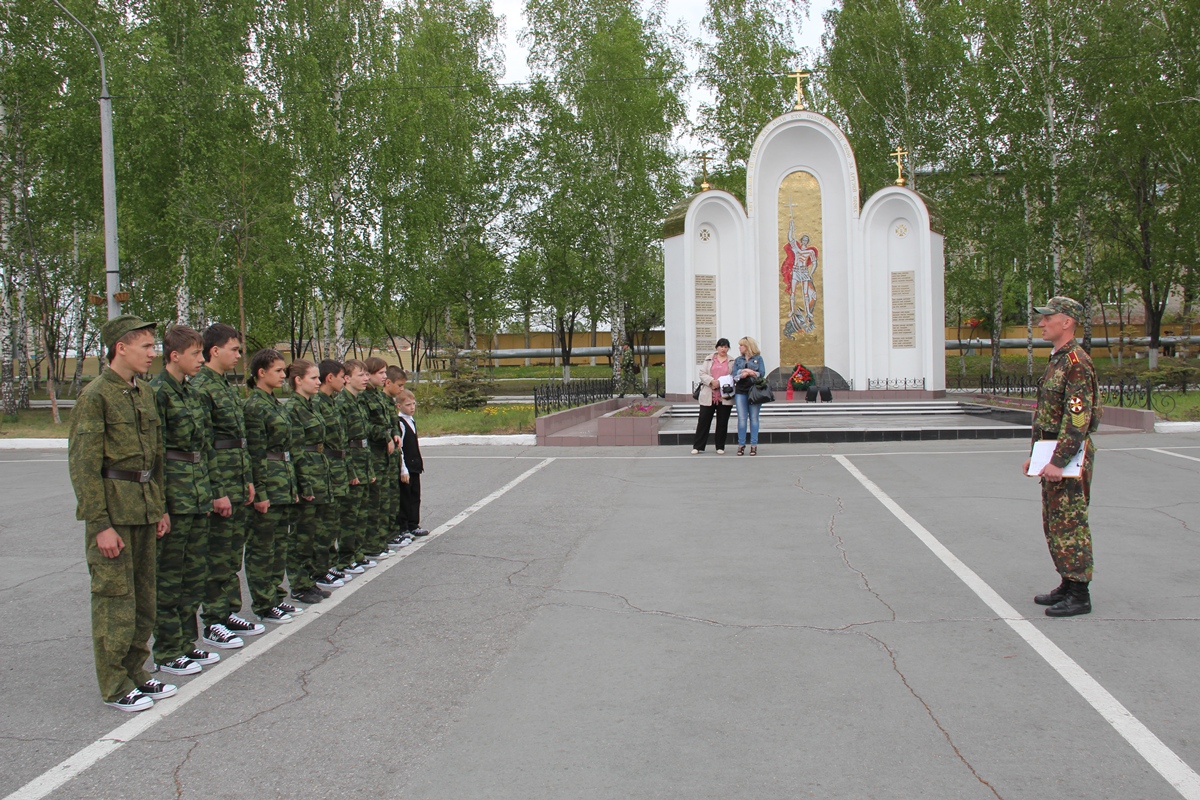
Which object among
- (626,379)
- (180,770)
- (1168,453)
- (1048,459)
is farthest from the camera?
(626,379)

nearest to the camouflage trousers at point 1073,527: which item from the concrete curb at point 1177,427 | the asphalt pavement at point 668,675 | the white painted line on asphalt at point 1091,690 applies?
the asphalt pavement at point 668,675

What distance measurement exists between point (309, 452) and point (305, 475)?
0.17 meters

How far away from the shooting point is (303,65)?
28.0m

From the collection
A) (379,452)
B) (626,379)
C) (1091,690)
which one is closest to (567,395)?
(626,379)

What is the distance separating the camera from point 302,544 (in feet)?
19.6

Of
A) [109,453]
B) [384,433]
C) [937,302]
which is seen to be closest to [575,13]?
[937,302]

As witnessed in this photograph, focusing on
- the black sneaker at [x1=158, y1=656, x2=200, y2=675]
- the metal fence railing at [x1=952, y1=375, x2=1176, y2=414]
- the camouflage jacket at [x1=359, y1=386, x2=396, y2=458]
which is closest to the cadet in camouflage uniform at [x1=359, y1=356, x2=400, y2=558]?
the camouflage jacket at [x1=359, y1=386, x2=396, y2=458]

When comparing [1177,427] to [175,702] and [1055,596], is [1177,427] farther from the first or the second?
[175,702]

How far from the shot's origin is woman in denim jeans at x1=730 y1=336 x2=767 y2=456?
14062 millimetres

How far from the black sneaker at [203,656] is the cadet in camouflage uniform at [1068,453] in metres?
4.63

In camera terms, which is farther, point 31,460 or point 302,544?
point 31,460

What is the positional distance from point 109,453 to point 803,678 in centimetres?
336

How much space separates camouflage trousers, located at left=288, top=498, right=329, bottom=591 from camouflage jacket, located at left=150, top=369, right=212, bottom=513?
47.7 inches

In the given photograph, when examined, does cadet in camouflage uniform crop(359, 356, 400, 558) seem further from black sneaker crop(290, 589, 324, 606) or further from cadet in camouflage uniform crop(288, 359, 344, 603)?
black sneaker crop(290, 589, 324, 606)
